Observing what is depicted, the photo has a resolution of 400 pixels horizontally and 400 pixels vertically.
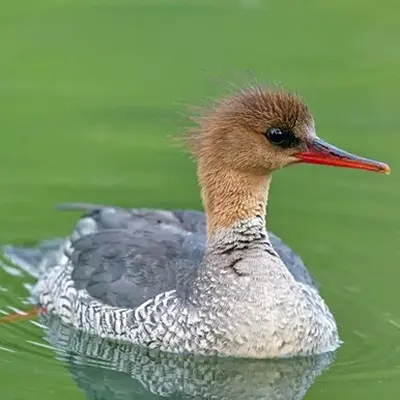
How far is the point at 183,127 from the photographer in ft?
30.1

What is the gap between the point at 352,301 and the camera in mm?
9766

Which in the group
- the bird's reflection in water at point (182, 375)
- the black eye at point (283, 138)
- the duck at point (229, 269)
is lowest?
the bird's reflection in water at point (182, 375)

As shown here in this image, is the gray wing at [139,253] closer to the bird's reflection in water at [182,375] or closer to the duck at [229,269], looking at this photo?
the duck at [229,269]

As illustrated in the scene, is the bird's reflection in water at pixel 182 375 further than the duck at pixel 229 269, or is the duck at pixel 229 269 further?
the duck at pixel 229 269

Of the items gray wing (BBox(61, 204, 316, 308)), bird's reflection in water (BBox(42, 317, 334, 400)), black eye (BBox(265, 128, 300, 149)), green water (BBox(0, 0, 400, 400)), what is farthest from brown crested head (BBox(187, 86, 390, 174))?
bird's reflection in water (BBox(42, 317, 334, 400))

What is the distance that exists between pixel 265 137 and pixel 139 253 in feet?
3.97

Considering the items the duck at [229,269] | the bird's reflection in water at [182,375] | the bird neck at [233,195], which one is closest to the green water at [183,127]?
the bird's reflection in water at [182,375]

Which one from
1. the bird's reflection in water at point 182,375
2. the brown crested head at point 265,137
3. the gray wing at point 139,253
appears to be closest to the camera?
the bird's reflection in water at point 182,375

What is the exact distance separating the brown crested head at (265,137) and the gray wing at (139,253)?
704 millimetres

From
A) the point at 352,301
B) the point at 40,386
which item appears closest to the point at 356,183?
the point at 352,301

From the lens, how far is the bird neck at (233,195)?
891 centimetres

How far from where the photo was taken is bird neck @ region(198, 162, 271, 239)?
8906mm

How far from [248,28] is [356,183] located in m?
3.57

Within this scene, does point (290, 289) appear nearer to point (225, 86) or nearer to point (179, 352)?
point (179, 352)
